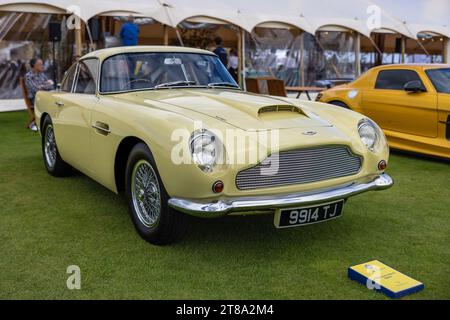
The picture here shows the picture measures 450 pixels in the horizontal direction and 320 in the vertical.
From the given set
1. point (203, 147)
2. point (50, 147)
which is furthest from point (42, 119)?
point (203, 147)

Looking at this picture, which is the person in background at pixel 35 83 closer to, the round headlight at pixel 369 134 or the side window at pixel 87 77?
the side window at pixel 87 77

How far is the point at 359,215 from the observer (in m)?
4.28

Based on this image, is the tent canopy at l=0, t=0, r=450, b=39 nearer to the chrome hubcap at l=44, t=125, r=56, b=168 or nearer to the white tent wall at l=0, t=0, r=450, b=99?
the white tent wall at l=0, t=0, r=450, b=99

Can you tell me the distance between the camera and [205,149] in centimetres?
307

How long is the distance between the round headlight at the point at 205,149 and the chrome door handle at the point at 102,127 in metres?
1.05

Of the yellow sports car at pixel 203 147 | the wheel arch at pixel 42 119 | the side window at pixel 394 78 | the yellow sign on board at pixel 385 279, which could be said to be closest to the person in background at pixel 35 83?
the wheel arch at pixel 42 119

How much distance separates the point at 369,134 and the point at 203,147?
4.62 feet

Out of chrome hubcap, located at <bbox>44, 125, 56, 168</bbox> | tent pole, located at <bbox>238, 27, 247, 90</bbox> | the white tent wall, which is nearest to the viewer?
chrome hubcap, located at <bbox>44, 125, 56, 168</bbox>

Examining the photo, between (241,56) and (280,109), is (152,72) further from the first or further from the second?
(241,56)

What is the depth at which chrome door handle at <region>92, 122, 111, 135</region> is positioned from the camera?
3.89 meters

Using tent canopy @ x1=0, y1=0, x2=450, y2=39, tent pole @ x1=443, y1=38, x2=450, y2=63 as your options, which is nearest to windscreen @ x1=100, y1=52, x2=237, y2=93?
tent canopy @ x1=0, y1=0, x2=450, y2=39

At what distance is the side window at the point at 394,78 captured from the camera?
7048 mm

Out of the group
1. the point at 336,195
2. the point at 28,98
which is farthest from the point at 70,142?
the point at 28,98
